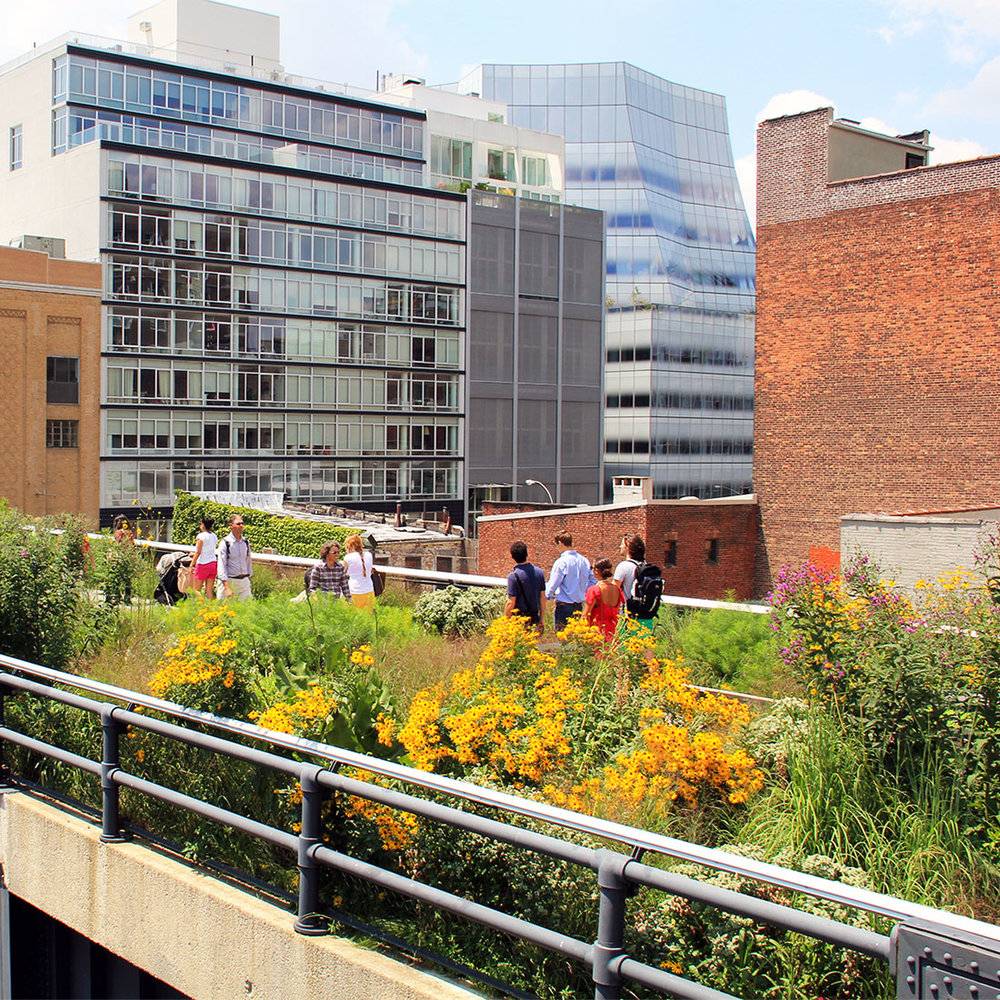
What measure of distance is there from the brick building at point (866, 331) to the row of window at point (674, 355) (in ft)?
191

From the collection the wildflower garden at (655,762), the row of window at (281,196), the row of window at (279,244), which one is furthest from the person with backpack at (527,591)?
the row of window at (281,196)

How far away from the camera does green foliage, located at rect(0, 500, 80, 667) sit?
8.87 metres

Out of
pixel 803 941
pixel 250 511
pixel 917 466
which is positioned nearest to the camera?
pixel 803 941

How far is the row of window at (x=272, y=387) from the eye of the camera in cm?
6675

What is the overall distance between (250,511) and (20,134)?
4422 cm

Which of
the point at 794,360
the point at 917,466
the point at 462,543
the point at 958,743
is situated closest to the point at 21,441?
the point at 462,543

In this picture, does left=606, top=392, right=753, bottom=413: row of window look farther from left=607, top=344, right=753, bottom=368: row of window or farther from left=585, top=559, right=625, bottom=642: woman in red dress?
left=585, top=559, right=625, bottom=642: woman in red dress

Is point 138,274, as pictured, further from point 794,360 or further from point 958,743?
point 958,743

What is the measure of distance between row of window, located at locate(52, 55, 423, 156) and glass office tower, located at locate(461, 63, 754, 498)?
26.6 meters

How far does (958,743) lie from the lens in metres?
5.11

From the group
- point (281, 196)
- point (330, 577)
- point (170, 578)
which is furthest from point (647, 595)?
point (281, 196)

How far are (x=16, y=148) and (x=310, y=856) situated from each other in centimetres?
7833

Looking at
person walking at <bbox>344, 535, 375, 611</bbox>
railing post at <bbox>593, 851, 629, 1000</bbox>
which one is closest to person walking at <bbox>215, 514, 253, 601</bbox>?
person walking at <bbox>344, 535, 375, 611</bbox>

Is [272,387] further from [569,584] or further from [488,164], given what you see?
[569,584]
